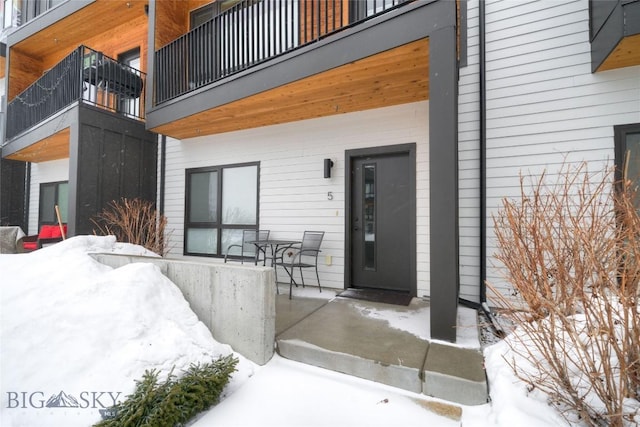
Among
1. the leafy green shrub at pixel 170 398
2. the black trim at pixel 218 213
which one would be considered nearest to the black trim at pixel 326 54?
the black trim at pixel 218 213

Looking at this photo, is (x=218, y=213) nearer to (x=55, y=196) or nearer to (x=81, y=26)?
(x=55, y=196)

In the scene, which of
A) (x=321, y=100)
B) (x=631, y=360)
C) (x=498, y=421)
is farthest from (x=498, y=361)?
(x=321, y=100)

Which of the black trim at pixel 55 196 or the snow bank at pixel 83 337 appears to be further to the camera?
the black trim at pixel 55 196

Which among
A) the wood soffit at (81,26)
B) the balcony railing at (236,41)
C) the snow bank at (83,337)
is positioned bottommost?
the snow bank at (83,337)

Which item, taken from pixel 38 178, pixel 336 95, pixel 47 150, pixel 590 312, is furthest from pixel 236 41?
pixel 38 178

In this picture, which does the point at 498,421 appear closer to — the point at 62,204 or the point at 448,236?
the point at 448,236

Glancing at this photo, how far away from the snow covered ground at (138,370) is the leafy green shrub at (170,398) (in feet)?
0.31

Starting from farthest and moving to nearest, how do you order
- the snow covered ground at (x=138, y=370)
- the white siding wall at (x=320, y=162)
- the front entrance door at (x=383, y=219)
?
the front entrance door at (x=383, y=219) → the white siding wall at (x=320, y=162) → the snow covered ground at (x=138, y=370)

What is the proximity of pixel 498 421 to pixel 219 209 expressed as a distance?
5115mm

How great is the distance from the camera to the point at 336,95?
386 centimetres

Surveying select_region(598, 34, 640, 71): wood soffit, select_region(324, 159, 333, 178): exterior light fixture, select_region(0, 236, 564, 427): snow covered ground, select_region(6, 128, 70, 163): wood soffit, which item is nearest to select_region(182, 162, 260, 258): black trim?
select_region(324, 159, 333, 178): exterior light fixture

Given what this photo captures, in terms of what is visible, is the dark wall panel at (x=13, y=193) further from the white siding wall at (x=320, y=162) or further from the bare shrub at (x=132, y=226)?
the white siding wall at (x=320, y=162)

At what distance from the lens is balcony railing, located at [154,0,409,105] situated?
3.77 m

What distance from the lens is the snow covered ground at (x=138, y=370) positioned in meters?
1.78
